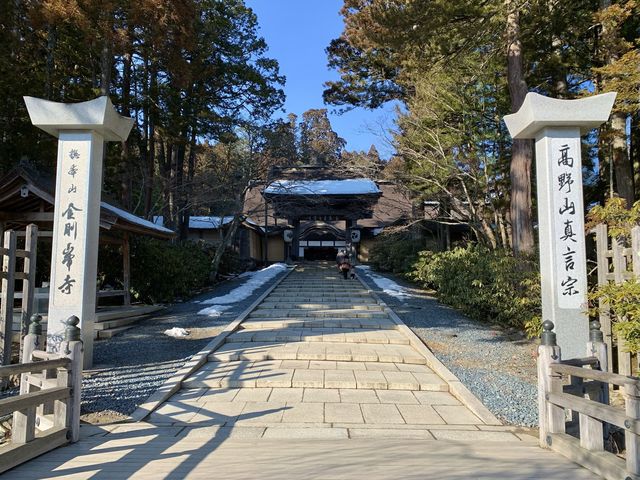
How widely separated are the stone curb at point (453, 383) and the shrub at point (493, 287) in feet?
6.35

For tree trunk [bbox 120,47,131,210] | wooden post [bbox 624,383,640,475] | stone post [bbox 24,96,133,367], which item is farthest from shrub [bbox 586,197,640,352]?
tree trunk [bbox 120,47,131,210]

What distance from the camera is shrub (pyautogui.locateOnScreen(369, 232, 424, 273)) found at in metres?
19.1

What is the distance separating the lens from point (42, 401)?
3.86 metres

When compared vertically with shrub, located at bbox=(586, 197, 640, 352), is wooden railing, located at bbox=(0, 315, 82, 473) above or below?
below

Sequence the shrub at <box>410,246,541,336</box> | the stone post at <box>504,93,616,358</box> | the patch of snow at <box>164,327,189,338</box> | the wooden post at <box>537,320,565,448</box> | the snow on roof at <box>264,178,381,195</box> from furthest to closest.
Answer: the snow on roof at <box>264,178,381,195</box> < the shrub at <box>410,246,541,336</box> < the patch of snow at <box>164,327,189,338</box> < the stone post at <box>504,93,616,358</box> < the wooden post at <box>537,320,565,448</box>

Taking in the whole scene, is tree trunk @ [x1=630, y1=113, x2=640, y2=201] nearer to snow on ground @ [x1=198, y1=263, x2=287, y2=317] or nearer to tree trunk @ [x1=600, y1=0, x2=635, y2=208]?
tree trunk @ [x1=600, y1=0, x2=635, y2=208]

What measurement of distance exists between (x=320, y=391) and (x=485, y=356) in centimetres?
308

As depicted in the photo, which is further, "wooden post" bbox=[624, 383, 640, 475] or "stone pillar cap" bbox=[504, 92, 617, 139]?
"stone pillar cap" bbox=[504, 92, 617, 139]

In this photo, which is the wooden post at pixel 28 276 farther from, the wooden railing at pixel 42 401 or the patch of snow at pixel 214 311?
the patch of snow at pixel 214 311

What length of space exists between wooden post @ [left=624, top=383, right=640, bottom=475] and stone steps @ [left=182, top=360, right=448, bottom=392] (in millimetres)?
2998

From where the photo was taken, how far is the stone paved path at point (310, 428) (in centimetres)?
350

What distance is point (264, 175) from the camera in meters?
19.1

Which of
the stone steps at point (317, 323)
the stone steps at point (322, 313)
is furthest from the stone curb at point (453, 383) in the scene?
the stone steps at point (322, 313)

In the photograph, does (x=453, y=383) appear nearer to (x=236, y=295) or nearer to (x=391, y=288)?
(x=236, y=295)
